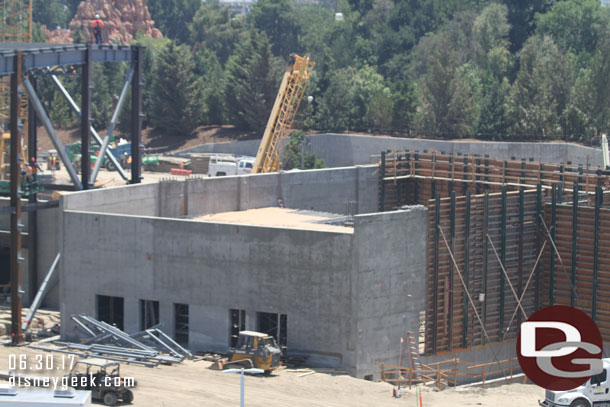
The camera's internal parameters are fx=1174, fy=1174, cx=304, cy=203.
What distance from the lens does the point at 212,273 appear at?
146 ft

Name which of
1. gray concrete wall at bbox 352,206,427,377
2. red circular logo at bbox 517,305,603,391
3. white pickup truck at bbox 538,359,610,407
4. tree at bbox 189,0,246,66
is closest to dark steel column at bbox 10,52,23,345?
gray concrete wall at bbox 352,206,427,377

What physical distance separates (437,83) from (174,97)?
24044 mm

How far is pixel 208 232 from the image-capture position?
146ft

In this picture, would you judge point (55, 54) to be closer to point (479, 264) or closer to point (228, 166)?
point (479, 264)

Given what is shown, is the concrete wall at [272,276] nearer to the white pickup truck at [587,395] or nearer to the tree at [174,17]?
the white pickup truck at [587,395]

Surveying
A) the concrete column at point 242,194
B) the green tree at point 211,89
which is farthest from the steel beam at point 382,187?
the green tree at point 211,89

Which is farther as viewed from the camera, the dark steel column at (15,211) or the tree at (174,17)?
the tree at (174,17)

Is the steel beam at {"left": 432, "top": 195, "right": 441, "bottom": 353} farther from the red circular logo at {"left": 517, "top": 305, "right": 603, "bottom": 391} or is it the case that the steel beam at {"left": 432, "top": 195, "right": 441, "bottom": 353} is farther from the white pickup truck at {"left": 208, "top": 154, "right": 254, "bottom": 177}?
the white pickup truck at {"left": 208, "top": 154, "right": 254, "bottom": 177}

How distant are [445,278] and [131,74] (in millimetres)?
19069

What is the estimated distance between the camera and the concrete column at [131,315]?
46.1 m

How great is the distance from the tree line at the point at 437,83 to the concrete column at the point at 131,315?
47356 mm

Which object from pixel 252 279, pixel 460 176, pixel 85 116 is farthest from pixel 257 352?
pixel 460 176

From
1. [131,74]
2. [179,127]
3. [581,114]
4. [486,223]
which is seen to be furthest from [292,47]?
[486,223]

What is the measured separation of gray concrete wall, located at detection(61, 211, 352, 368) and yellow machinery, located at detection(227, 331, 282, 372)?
191cm
